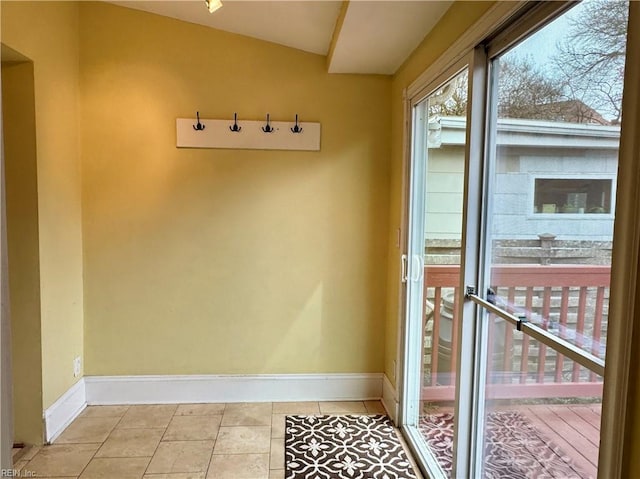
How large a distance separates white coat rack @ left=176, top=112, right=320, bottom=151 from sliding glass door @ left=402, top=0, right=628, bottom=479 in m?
0.92

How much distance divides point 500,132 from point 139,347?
2573 millimetres

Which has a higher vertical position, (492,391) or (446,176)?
(446,176)

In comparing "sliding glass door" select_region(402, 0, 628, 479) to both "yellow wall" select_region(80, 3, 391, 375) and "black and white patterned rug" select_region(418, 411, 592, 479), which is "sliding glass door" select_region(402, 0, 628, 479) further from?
"yellow wall" select_region(80, 3, 391, 375)

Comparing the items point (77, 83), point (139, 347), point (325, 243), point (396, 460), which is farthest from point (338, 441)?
Result: point (77, 83)

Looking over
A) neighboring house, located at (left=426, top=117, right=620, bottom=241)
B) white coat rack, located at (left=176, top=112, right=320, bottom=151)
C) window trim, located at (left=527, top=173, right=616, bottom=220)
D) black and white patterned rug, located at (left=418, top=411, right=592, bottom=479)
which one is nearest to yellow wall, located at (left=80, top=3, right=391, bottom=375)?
white coat rack, located at (left=176, top=112, right=320, bottom=151)

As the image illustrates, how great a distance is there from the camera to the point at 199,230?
110 inches

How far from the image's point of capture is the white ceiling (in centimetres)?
188

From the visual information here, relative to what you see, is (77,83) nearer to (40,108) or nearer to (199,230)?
(40,108)

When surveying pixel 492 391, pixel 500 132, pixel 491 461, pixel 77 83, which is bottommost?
pixel 491 461

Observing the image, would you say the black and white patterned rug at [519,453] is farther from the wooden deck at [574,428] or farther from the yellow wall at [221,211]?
the yellow wall at [221,211]

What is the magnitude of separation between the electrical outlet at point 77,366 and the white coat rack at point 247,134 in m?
1.56

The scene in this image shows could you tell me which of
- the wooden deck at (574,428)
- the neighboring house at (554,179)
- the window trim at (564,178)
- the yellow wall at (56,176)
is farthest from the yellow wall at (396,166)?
the yellow wall at (56,176)

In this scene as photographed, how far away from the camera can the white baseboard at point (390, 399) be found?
2.59 meters

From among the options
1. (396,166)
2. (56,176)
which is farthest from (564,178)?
(56,176)
